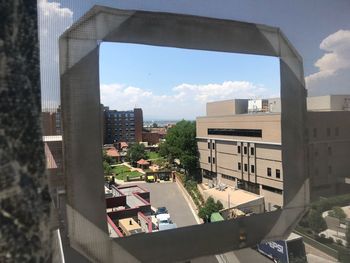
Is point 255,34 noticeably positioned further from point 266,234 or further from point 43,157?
point 43,157

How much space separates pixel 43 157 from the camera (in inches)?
29.2

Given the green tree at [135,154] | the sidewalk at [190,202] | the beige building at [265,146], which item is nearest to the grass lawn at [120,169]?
the green tree at [135,154]

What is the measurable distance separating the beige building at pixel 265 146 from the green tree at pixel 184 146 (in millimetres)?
525

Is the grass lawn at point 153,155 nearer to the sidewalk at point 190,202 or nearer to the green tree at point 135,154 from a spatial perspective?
the green tree at point 135,154

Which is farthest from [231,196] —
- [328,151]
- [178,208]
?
[328,151]

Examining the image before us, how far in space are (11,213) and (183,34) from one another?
0.92 metres

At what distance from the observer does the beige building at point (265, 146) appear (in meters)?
1.99

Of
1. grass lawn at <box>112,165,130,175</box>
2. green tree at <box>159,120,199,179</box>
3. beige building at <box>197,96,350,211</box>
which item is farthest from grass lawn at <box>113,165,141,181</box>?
beige building at <box>197,96,350,211</box>

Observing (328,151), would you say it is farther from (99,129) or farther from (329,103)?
(99,129)

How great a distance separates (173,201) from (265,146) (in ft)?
8.01

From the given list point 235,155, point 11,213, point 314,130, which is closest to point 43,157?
point 11,213

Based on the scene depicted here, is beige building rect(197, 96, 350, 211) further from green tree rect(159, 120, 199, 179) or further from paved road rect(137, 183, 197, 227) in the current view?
paved road rect(137, 183, 197, 227)

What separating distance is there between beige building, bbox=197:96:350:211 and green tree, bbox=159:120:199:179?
52 cm

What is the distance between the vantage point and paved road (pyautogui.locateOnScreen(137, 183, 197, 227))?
17.8 ft
